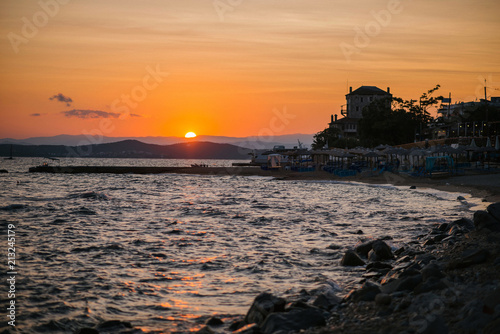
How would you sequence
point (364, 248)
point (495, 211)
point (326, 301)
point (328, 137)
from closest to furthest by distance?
point (326, 301), point (495, 211), point (364, 248), point (328, 137)

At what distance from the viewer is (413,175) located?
162 feet

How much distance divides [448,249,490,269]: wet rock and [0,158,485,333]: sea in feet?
8.19

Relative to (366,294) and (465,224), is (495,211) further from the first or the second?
(366,294)

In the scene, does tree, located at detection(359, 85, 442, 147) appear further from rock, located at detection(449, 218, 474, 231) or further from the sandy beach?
rock, located at detection(449, 218, 474, 231)

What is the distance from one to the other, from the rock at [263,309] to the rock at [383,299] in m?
1.71

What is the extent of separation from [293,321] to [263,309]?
0.91 meters

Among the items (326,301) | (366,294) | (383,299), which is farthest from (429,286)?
(326,301)

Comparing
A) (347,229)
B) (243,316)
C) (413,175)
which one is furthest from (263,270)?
(413,175)

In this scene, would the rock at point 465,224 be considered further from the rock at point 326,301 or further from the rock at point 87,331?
the rock at point 87,331

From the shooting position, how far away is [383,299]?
8133 mm

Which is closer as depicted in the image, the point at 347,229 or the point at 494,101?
the point at 347,229

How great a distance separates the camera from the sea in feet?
32.2

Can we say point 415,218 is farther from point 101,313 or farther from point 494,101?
point 494,101

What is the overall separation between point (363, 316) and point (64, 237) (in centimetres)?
1509
